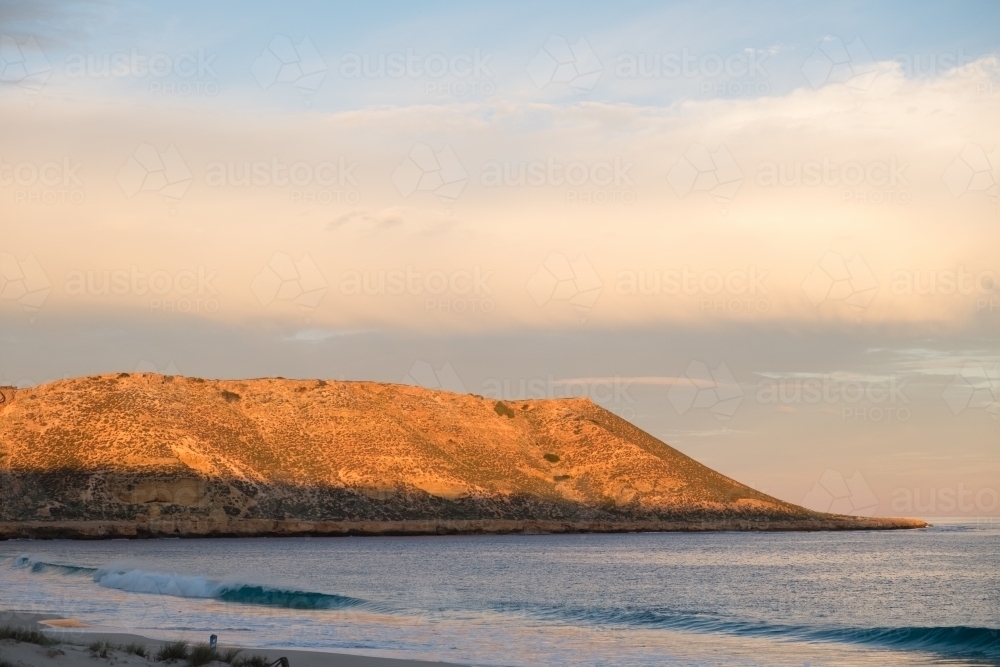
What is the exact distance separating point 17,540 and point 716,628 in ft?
274

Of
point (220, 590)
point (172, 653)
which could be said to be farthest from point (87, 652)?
point (220, 590)

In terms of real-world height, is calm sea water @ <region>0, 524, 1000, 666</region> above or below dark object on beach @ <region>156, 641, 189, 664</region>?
below

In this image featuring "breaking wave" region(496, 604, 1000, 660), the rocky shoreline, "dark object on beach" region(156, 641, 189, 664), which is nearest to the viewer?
"dark object on beach" region(156, 641, 189, 664)

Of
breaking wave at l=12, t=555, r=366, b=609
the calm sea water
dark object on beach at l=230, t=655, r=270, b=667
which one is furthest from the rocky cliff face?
dark object on beach at l=230, t=655, r=270, b=667

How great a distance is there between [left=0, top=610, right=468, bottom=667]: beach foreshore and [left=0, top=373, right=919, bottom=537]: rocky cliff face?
79522 millimetres

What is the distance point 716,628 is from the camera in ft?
103

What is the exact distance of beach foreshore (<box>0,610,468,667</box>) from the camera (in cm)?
1677

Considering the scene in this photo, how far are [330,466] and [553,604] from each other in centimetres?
8660

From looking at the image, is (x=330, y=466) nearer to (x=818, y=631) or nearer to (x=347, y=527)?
(x=347, y=527)

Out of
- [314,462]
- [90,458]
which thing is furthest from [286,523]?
[90,458]

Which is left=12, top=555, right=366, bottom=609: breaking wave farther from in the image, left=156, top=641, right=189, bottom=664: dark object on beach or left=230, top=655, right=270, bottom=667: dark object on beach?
left=230, top=655, right=270, bottom=667: dark object on beach

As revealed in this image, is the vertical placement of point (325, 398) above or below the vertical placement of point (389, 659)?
above

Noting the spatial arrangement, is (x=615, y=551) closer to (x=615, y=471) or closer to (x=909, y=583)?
(x=909, y=583)

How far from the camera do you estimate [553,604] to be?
38656mm
